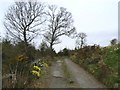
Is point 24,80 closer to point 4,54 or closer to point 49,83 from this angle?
point 49,83

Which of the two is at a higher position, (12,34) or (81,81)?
(12,34)

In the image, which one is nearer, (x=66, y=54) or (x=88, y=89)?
(x=88, y=89)

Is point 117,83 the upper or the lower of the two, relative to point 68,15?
lower

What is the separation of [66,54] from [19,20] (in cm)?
1219

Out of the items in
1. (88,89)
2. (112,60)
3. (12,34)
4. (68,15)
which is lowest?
(88,89)

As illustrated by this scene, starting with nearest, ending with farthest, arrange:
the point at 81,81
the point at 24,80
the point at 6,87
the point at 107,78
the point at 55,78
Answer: the point at 6,87
the point at 24,80
the point at 107,78
the point at 81,81
the point at 55,78

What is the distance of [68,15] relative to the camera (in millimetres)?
60344

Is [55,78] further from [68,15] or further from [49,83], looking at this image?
[68,15]

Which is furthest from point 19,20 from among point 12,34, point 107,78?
point 107,78

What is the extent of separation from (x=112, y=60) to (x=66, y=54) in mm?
35731

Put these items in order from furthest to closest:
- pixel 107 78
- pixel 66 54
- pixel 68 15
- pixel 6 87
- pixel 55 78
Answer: pixel 68 15 → pixel 66 54 → pixel 55 78 → pixel 107 78 → pixel 6 87

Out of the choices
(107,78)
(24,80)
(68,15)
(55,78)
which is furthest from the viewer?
(68,15)

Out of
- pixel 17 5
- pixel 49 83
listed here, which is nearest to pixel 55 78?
pixel 49 83

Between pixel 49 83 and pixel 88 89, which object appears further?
pixel 49 83
